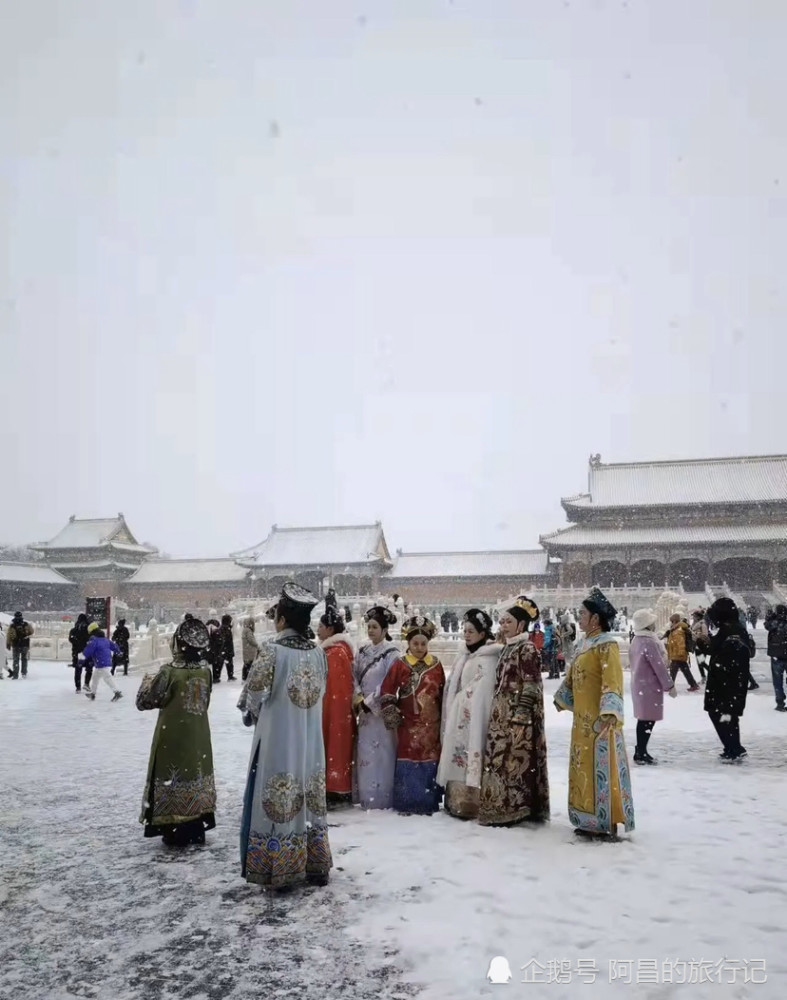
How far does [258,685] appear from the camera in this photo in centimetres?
370

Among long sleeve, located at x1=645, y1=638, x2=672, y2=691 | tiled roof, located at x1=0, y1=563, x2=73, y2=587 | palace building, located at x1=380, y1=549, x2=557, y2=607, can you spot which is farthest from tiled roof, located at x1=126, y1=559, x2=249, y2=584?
long sleeve, located at x1=645, y1=638, x2=672, y2=691

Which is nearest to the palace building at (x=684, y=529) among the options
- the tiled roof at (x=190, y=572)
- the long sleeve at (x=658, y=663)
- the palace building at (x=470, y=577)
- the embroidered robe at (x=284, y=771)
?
the palace building at (x=470, y=577)

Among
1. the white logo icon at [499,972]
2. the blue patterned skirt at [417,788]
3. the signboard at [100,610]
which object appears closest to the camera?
the white logo icon at [499,972]

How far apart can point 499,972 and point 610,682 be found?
6.97 ft

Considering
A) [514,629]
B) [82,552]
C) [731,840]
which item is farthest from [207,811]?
[82,552]

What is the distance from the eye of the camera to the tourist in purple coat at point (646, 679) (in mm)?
6688

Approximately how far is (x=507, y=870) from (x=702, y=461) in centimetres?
4061

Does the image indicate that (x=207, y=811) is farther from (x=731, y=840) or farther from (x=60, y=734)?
(x=60, y=734)

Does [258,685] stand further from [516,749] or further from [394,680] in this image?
[516,749]

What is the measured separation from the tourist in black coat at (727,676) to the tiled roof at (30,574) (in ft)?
141

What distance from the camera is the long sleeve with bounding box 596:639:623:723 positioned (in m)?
4.57

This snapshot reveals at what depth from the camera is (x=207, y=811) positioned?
178 inches

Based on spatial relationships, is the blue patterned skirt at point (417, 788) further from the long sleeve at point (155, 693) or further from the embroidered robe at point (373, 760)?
the long sleeve at point (155, 693)

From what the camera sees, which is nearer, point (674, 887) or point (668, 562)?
point (674, 887)
